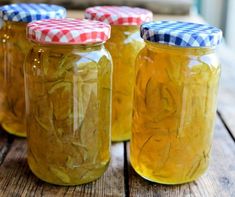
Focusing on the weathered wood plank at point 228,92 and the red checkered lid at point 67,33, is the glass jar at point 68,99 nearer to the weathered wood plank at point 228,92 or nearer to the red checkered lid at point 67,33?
the red checkered lid at point 67,33

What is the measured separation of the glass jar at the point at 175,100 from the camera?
1.90ft

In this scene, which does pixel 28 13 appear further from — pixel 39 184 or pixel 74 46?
pixel 39 184

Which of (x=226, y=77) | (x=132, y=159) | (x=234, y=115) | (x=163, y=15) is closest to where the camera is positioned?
(x=132, y=159)

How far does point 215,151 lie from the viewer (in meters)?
0.73

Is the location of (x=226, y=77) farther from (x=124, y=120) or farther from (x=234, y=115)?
(x=124, y=120)

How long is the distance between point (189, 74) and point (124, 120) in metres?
0.20

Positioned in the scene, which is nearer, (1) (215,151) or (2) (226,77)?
(1) (215,151)

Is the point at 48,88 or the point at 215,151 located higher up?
the point at 48,88

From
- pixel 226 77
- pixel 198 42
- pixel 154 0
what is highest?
pixel 198 42

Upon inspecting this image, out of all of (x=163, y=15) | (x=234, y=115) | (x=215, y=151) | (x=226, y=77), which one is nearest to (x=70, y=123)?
(x=215, y=151)

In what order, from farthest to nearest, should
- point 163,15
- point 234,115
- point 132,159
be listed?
point 163,15 < point 234,115 < point 132,159

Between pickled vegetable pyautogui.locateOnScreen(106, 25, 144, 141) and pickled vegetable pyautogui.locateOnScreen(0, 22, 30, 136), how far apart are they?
0.46 ft

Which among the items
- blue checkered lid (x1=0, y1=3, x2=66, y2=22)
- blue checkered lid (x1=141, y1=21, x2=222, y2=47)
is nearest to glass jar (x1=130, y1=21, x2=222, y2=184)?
blue checkered lid (x1=141, y1=21, x2=222, y2=47)

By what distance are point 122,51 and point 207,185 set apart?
0.80 feet
